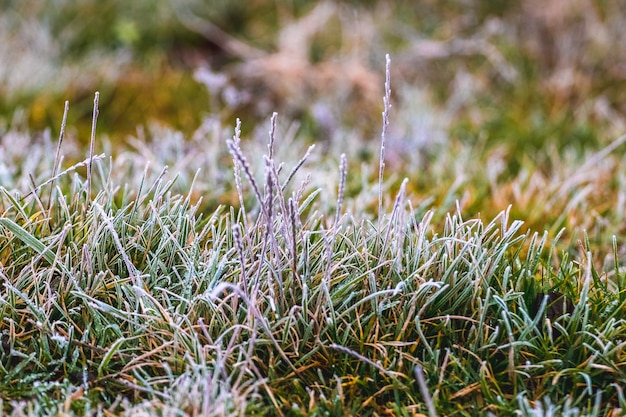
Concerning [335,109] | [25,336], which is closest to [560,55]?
[335,109]

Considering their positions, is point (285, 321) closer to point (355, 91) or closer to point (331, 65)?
point (355, 91)

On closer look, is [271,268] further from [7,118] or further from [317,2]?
[317,2]

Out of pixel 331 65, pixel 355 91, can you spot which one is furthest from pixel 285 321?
pixel 331 65

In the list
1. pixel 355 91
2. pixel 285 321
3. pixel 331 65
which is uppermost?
pixel 331 65

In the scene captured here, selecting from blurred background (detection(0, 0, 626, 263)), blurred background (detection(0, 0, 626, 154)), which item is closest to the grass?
blurred background (detection(0, 0, 626, 263))

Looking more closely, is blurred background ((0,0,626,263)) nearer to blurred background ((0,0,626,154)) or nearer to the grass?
blurred background ((0,0,626,154))

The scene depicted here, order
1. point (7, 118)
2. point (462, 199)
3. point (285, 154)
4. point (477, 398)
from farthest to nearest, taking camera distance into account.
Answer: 1. point (7, 118)
2. point (285, 154)
3. point (462, 199)
4. point (477, 398)
